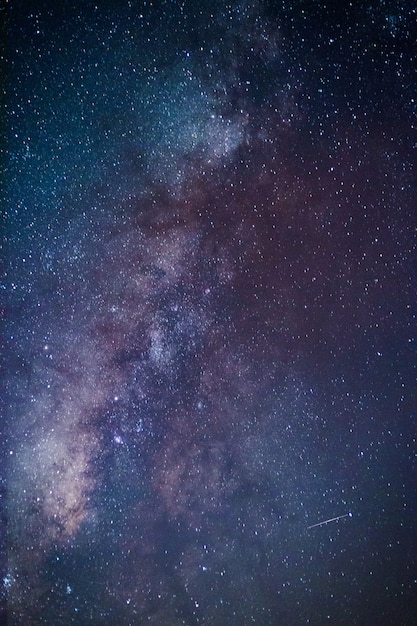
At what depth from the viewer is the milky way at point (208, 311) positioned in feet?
7.78

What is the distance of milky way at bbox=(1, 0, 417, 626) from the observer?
2371 mm

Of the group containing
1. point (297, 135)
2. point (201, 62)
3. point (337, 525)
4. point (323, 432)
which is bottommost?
point (337, 525)

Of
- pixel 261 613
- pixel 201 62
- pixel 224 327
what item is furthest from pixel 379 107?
pixel 261 613

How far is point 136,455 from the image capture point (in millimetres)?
2508

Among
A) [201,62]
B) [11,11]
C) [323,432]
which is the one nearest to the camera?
[11,11]

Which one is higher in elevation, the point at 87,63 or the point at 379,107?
the point at 87,63

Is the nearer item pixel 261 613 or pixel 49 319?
pixel 49 319

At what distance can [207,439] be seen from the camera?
103 inches

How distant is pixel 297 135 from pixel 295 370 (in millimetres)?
1247

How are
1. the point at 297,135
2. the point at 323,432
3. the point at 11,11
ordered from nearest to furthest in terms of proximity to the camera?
1. the point at 11,11
2. the point at 297,135
3. the point at 323,432

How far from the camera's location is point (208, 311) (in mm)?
2584

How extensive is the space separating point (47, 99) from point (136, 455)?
1.75 metres

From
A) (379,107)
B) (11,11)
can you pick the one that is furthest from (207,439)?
(11,11)

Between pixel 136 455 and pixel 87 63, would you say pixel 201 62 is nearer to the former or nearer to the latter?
pixel 87 63
